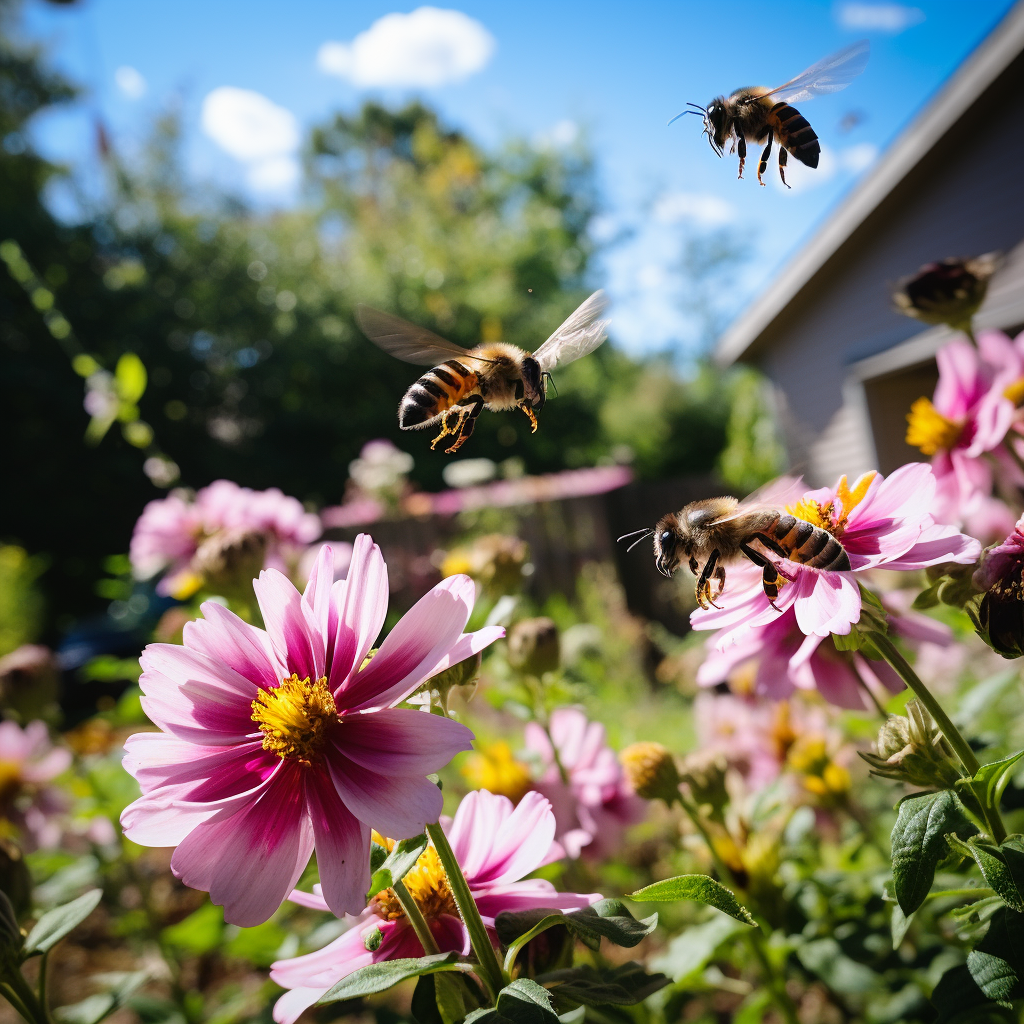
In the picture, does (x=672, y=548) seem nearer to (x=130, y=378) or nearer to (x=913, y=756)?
(x=913, y=756)

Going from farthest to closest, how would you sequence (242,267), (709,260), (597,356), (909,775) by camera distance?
1. (709,260)
2. (597,356)
3. (242,267)
4. (909,775)

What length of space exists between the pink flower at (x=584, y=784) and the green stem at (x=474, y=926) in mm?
399

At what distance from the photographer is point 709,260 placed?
18.4 metres

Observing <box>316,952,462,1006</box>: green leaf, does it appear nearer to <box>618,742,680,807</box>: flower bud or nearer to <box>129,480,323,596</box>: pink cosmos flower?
<box>618,742,680,807</box>: flower bud

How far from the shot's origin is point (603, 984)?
0.61m

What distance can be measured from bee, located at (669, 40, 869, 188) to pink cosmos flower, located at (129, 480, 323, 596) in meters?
0.96

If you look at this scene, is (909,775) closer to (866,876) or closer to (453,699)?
(453,699)

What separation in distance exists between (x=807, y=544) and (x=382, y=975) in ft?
1.49

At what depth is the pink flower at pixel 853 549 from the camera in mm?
587

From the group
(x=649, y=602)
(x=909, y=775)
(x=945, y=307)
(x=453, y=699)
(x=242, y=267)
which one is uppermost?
(x=242, y=267)

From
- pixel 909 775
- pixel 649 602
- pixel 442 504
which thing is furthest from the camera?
pixel 649 602

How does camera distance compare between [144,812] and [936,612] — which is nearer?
[144,812]

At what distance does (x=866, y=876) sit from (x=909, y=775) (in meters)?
0.50

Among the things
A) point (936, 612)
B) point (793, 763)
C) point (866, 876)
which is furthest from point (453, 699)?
point (936, 612)
